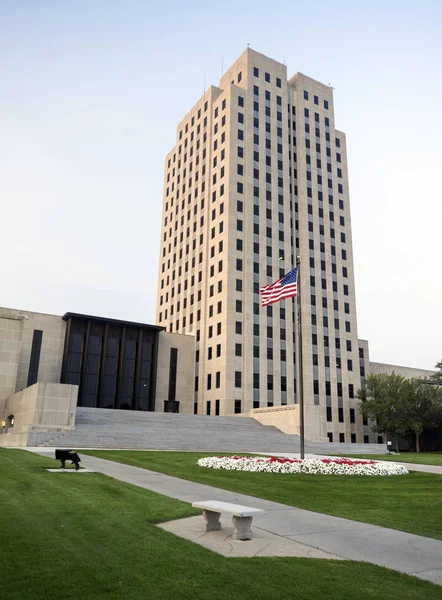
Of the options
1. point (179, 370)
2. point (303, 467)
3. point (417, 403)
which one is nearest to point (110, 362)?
point (179, 370)

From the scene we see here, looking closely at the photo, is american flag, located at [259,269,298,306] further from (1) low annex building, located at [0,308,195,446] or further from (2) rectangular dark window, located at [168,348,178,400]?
(2) rectangular dark window, located at [168,348,178,400]

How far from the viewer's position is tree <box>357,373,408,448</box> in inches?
2537

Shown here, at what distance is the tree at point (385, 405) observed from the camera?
211 ft

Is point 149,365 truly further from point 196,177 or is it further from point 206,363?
point 196,177

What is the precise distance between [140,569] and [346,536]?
476 cm

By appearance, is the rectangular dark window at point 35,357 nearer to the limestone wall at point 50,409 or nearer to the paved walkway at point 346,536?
the limestone wall at point 50,409

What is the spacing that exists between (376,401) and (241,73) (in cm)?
5530

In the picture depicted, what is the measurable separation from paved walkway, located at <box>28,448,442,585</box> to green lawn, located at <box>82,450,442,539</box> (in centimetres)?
73

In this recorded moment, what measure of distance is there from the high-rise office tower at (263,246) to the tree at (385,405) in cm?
545

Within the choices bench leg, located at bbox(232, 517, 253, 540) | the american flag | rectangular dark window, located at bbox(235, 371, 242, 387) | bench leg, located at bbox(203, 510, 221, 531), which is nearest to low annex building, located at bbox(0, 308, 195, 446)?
rectangular dark window, located at bbox(235, 371, 242, 387)

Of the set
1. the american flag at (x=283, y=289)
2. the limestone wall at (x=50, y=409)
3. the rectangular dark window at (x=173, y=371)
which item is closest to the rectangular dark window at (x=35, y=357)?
the rectangular dark window at (x=173, y=371)

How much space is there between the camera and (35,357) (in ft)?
200

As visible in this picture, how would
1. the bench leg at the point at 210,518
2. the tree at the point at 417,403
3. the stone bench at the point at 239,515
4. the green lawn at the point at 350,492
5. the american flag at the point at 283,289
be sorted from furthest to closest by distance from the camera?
1. the tree at the point at 417,403
2. the american flag at the point at 283,289
3. the green lawn at the point at 350,492
4. the bench leg at the point at 210,518
5. the stone bench at the point at 239,515

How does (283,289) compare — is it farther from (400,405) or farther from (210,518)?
(400,405)
